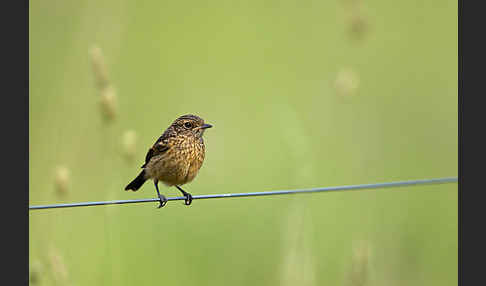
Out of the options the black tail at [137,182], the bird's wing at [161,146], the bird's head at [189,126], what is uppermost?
the bird's head at [189,126]

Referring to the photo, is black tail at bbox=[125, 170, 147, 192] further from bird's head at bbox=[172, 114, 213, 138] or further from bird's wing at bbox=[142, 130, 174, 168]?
bird's head at bbox=[172, 114, 213, 138]

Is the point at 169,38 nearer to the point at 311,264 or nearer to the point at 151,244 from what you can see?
the point at 151,244

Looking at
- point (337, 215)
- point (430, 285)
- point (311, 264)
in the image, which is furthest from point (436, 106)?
point (311, 264)

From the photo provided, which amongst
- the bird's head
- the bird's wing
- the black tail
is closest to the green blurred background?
the black tail

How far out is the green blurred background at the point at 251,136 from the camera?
543cm

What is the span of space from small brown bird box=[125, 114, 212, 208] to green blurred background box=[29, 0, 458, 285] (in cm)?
26

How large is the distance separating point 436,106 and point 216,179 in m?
2.96

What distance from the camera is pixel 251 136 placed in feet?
25.2

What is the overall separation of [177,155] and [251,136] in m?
2.43

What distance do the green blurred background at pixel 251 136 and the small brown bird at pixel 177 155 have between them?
263 millimetres

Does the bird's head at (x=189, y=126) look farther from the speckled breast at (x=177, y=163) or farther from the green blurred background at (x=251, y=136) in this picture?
the green blurred background at (x=251, y=136)

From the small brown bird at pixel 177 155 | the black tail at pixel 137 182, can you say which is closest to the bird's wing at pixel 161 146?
the small brown bird at pixel 177 155

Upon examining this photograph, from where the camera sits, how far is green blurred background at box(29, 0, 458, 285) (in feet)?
17.8

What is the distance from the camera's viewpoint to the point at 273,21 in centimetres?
903
